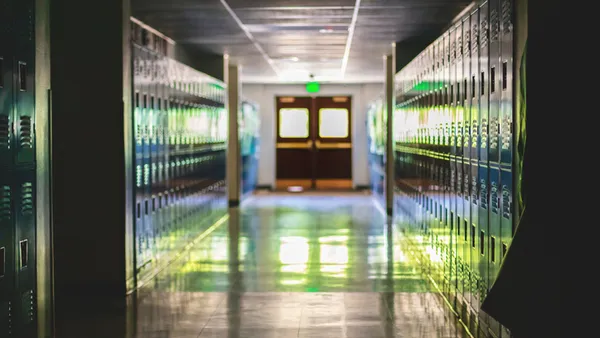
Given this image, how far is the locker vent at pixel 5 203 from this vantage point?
4.73m

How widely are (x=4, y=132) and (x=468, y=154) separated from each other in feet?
11.1

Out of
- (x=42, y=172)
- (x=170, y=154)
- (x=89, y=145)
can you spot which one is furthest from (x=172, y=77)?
(x=42, y=172)

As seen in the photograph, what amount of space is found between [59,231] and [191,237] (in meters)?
4.20

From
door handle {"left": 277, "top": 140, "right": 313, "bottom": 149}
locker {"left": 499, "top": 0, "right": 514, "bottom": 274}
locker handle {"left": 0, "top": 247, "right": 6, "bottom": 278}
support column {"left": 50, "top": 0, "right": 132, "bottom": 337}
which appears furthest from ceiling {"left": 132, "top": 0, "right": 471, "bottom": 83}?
door handle {"left": 277, "top": 140, "right": 313, "bottom": 149}

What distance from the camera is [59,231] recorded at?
7961mm

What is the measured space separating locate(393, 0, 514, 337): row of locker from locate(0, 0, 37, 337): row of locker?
2.66 meters

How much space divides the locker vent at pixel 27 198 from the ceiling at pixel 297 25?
17.5 feet

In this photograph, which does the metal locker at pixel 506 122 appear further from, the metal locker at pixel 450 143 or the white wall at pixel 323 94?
the white wall at pixel 323 94

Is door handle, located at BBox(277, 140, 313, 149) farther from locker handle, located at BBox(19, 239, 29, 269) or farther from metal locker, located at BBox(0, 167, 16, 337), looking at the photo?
metal locker, located at BBox(0, 167, 16, 337)

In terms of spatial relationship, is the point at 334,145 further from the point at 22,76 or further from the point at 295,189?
the point at 22,76

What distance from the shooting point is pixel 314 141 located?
86.2 ft

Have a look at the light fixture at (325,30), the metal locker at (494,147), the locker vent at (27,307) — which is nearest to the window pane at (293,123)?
the light fixture at (325,30)

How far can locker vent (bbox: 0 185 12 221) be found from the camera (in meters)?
4.73

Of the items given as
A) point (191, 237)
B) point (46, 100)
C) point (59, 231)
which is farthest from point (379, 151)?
point (46, 100)
